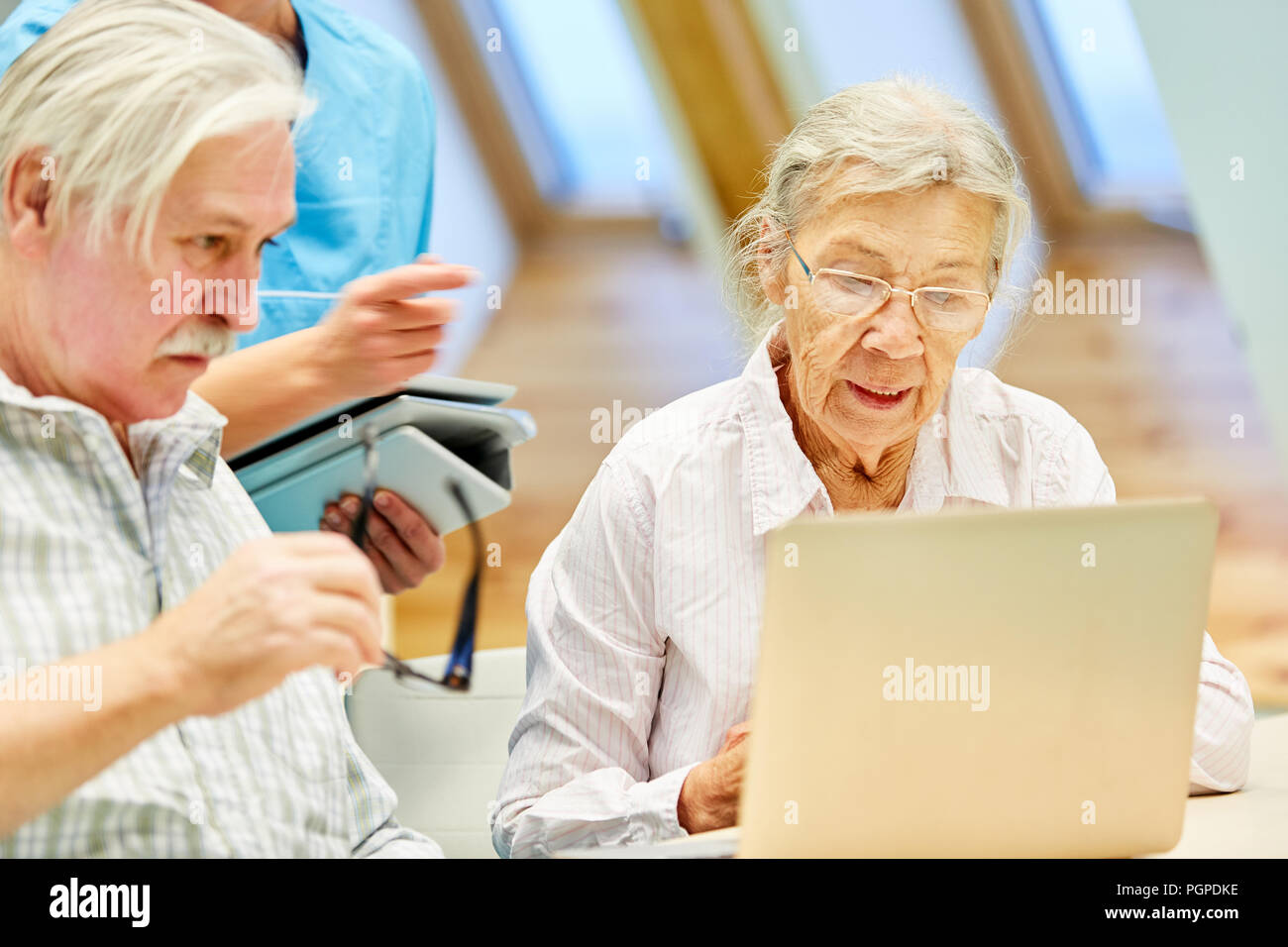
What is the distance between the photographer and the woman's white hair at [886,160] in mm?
1380

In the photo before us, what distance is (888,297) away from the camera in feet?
4.51

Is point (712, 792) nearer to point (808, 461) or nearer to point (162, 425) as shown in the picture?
point (808, 461)

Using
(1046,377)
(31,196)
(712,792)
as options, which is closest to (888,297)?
(712,792)

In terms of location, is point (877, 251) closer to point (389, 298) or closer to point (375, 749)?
point (389, 298)

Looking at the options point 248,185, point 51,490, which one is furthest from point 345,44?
point 51,490

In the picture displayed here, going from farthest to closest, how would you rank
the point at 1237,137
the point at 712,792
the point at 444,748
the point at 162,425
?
the point at 1237,137
the point at 444,748
the point at 712,792
the point at 162,425

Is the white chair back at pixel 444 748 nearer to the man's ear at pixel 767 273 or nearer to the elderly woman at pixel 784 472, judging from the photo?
the elderly woman at pixel 784 472

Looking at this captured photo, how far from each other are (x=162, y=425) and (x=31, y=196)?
7.6 inches

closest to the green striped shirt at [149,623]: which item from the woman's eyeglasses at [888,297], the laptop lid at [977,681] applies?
the laptop lid at [977,681]

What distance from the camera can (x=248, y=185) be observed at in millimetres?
997

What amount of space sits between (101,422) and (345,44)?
905 mm

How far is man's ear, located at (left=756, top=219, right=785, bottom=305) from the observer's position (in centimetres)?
150

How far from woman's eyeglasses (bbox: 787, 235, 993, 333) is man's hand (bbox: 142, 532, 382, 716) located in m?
0.71

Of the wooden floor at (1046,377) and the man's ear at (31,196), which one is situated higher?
the wooden floor at (1046,377)
